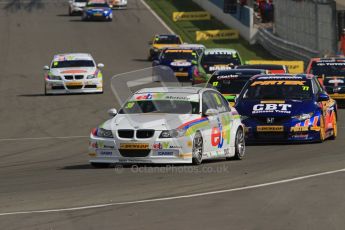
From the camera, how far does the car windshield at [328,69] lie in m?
32.0

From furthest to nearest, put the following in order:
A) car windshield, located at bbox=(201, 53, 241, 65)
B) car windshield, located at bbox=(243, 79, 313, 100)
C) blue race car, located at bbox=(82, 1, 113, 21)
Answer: blue race car, located at bbox=(82, 1, 113, 21) → car windshield, located at bbox=(201, 53, 241, 65) → car windshield, located at bbox=(243, 79, 313, 100)

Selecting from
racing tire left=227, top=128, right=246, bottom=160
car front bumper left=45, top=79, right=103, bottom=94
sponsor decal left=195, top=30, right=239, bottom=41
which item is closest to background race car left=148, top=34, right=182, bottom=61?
sponsor decal left=195, top=30, right=239, bottom=41

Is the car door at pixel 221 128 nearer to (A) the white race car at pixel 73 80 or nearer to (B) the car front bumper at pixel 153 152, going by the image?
(B) the car front bumper at pixel 153 152

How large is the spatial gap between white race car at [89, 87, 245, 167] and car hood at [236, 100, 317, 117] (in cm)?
258

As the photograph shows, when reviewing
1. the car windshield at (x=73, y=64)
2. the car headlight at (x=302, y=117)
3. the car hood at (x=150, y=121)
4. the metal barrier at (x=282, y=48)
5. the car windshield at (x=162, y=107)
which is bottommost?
the metal barrier at (x=282, y=48)

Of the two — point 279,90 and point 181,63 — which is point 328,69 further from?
point 181,63

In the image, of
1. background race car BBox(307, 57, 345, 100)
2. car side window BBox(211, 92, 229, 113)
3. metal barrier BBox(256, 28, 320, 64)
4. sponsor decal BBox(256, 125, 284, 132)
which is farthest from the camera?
metal barrier BBox(256, 28, 320, 64)

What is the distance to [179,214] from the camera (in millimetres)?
10977

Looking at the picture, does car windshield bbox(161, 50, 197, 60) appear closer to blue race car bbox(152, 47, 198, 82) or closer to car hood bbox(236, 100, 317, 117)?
blue race car bbox(152, 47, 198, 82)

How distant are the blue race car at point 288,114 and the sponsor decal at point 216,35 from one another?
3918 centimetres

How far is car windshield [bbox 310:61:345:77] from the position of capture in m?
32.0

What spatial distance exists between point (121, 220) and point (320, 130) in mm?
10182

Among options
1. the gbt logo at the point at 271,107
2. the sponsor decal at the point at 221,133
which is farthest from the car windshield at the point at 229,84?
the sponsor decal at the point at 221,133

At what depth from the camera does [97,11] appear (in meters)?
69.7
